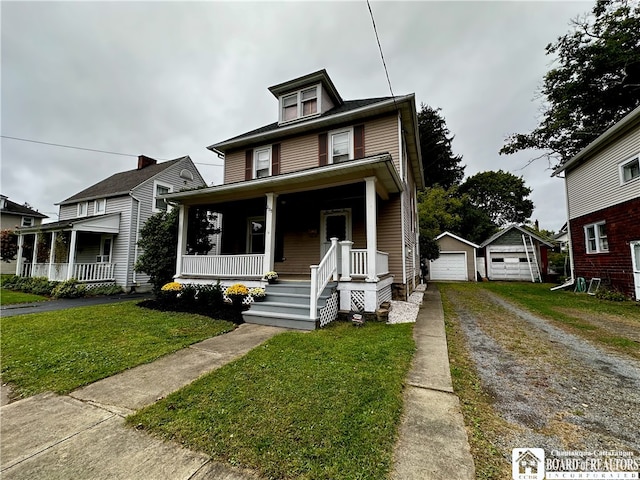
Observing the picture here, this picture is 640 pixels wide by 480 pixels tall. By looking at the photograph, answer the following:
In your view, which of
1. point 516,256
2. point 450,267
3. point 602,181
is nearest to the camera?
point 602,181

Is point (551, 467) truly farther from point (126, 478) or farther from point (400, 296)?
point (400, 296)

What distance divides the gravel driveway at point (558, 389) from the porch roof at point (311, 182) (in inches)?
165

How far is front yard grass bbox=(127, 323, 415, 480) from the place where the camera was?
189 cm

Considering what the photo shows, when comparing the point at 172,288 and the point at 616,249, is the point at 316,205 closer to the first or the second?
the point at 172,288

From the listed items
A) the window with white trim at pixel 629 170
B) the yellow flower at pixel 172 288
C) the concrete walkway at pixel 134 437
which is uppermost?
the window with white trim at pixel 629 170

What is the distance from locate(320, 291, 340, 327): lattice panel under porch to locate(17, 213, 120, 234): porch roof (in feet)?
45.7

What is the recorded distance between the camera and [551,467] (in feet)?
6.20

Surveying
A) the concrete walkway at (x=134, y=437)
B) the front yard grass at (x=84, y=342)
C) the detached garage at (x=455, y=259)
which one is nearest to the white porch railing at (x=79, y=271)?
the front yard grass at (x=84, y=342)

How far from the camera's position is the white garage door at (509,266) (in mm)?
18391

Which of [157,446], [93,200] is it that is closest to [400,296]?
[157,446]

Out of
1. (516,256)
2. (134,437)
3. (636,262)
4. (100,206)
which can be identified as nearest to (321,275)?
(134,437)

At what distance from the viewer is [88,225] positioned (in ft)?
43.3

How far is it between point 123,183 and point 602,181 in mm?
24188

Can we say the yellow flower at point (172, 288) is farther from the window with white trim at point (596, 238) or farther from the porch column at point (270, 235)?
the window with white trim at point (596, 238)
